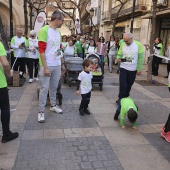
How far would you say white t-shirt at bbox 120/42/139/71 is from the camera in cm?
537

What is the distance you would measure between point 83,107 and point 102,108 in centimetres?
67

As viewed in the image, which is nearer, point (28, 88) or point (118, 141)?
point (118, 141)

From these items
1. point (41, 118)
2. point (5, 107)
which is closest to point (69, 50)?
point (41, 118)

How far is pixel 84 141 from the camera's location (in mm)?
4008

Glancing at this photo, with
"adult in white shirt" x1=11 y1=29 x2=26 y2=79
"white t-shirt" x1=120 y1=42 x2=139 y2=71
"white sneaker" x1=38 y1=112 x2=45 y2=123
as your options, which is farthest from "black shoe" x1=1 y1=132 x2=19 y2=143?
"adult in white shirt" x1=11 y1=29 x2=26 y2=79

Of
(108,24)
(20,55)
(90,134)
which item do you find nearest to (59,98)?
(90,134)

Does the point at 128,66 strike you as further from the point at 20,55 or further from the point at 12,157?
the point at 20,55

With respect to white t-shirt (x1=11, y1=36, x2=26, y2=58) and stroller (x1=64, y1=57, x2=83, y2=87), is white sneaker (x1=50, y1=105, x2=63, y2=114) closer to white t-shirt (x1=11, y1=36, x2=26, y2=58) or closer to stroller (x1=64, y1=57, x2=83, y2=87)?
stroller (x1=64, y1=57, x2=83, y2=87)

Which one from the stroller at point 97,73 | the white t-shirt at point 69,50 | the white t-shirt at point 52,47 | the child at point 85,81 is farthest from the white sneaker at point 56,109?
the white t-shirt at point 69,50

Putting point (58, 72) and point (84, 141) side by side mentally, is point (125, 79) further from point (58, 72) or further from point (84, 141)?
point (84, 141)

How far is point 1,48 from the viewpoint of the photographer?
136 inches

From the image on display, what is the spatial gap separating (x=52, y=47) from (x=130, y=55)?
1.81m

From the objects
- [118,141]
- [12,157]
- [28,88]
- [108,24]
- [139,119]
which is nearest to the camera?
[12,157]

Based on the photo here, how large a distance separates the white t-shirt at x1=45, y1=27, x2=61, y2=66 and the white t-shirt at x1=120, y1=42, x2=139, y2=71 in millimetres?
1595
